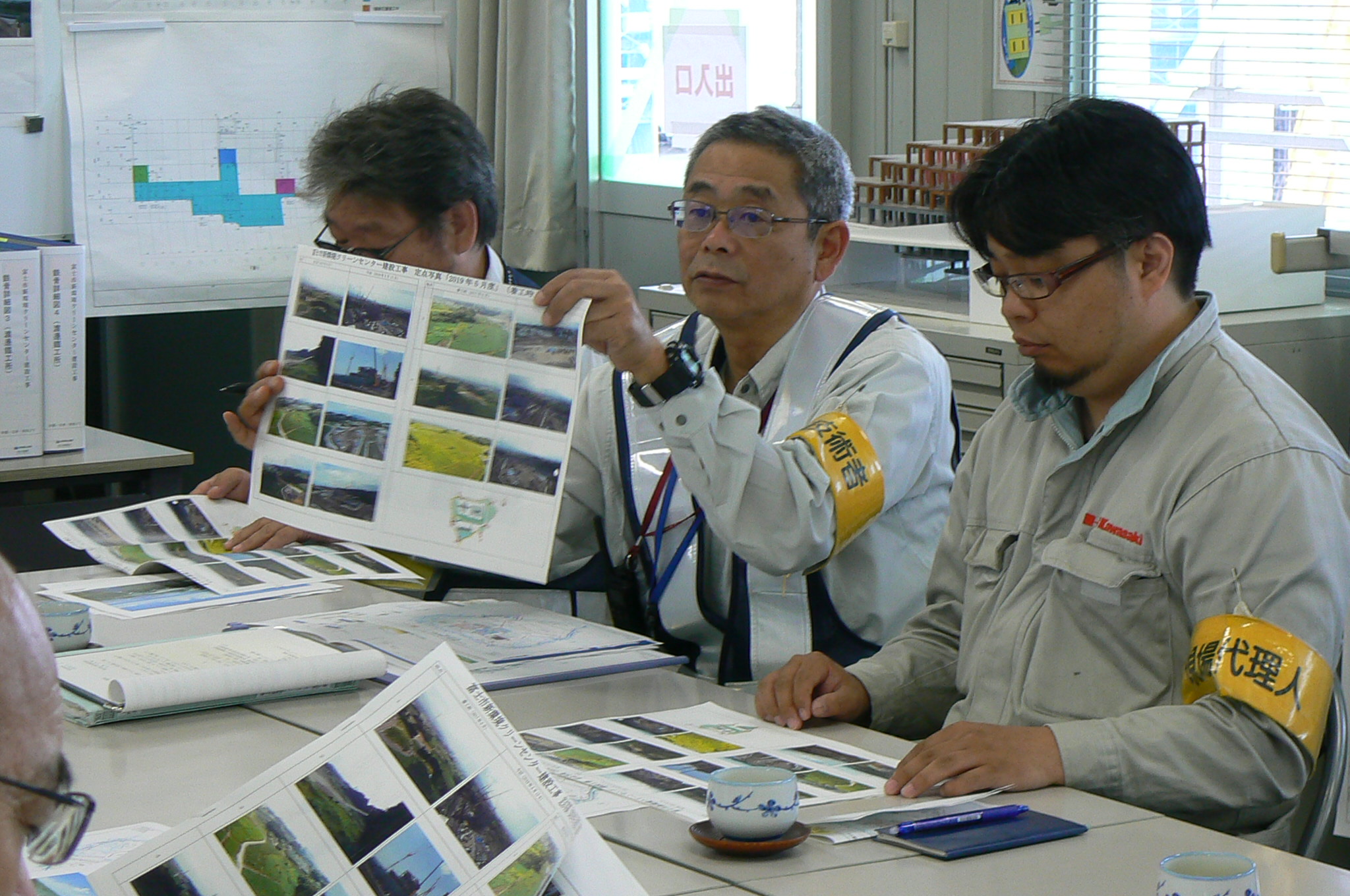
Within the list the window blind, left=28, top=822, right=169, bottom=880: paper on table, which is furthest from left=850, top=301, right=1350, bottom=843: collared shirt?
the window blind

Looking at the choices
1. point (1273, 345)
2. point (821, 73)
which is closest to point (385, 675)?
point (1273, 345)

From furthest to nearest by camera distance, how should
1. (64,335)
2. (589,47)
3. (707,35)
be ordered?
(589,47) < (707,35) < (64,335)

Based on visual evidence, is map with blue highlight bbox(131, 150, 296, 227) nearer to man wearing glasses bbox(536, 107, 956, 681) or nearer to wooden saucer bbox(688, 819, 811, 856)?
man wearing glasses bbox(536, 107, 956, 681)

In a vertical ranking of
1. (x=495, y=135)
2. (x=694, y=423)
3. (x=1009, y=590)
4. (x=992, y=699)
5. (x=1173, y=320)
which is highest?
(x=495, y=135)

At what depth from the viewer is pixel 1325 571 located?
1.54 meters

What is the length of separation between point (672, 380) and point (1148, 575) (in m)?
0.58

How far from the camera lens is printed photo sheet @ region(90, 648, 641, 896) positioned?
3.93 ft

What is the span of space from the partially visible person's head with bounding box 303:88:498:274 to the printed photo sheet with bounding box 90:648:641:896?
4.01ft

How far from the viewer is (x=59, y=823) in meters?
0.85

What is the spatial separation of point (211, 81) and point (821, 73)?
168cm

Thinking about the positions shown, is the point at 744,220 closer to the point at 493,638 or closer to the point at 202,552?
the point at 493,638

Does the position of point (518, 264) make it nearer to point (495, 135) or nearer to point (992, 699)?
point (495, 135)

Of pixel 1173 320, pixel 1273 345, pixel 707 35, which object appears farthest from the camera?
pixel 707 35

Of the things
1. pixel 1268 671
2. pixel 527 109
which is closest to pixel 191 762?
pixel 1268 671
